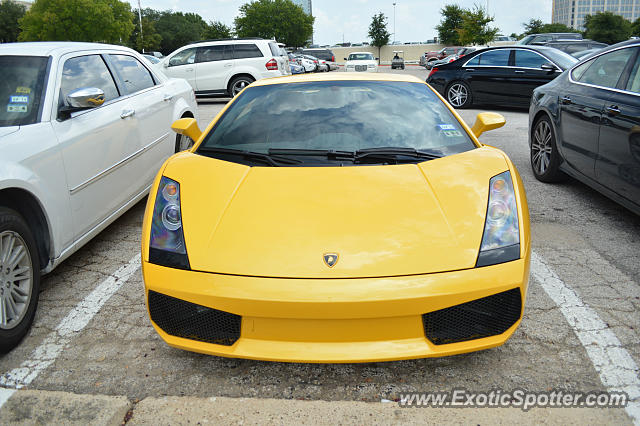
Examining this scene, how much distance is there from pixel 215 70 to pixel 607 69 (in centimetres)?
1196

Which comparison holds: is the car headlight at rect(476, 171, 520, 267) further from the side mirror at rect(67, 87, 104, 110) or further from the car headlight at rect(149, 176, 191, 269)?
the side mirror at rect(67, 87, 104, 110)

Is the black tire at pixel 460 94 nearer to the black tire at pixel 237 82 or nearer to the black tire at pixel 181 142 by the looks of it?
the black tire at pixel 237 82

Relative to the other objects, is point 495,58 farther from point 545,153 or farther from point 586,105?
point 586,105

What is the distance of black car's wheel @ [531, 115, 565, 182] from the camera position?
5.32 meters

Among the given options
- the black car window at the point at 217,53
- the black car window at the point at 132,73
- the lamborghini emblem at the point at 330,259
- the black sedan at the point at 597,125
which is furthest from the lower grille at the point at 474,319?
the black car window at the point at 217,53

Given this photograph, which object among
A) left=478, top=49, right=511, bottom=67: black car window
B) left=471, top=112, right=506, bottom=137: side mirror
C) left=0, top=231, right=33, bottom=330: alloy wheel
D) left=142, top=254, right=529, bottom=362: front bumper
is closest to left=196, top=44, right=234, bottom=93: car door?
left=478, top=49, right=511, bottom=67: black car window

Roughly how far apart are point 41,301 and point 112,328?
681mm

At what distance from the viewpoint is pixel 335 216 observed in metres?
2.42

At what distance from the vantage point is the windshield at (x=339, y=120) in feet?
10.0

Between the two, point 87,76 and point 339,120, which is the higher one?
point 87,76

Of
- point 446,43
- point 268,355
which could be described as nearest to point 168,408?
point 268,355

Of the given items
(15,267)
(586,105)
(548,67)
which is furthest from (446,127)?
(548,67)

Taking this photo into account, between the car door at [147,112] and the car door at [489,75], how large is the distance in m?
→ 8.21

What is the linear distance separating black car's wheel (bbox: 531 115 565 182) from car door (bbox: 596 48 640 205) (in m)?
1.03
